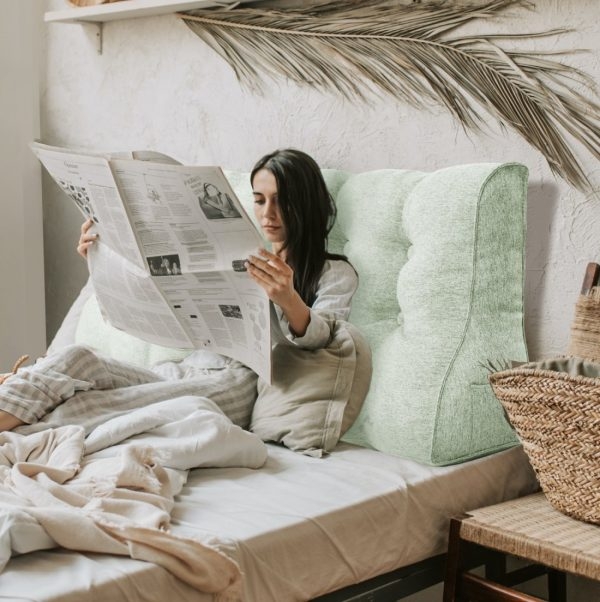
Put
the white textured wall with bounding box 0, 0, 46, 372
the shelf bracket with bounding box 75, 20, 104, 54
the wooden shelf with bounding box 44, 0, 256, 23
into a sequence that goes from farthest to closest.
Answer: the white textured wall with bounding box 0, 0, 46, 372 → the shelf bracket with bounding box 75, 20, 104, 54 → the wooden shelf with bounding box 44, 0, 256, 23

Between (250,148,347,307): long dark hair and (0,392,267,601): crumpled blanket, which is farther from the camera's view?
(250,148,347,307): long dark hair

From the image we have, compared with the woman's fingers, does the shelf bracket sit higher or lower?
higher

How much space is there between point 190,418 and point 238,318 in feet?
0.68

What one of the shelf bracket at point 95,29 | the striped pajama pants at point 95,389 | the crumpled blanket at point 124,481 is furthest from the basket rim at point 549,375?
the shelf bracket at point 95,29

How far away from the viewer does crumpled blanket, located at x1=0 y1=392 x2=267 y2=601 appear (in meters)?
1.25

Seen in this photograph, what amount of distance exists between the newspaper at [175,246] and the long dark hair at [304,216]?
0.76 ft

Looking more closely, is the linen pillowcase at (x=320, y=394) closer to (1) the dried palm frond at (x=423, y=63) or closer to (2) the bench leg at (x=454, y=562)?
(2) the bench leg at (x=454, y=562)

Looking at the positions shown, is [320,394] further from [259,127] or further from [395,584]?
[259,127]

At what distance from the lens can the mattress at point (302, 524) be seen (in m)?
1.21

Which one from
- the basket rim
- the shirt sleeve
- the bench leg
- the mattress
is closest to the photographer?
the mattress

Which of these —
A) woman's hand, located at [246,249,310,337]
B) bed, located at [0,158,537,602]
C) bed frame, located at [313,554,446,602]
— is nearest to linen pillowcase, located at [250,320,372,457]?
bed, located at [0,158,537,602]

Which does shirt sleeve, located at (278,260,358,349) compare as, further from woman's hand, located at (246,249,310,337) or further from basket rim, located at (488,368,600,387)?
basket rim, located at (488,368,600,387)

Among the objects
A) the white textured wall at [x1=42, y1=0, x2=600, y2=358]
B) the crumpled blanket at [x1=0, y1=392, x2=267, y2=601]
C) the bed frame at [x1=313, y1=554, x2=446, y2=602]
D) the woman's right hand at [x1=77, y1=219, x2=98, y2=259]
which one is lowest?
the bed frame at [x1=313, y1=554, x2=446, y2=602]

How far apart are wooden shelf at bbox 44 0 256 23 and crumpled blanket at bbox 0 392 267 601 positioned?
1.10 meters
